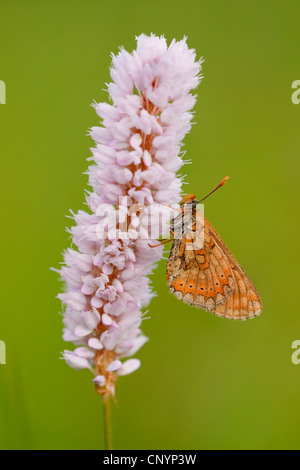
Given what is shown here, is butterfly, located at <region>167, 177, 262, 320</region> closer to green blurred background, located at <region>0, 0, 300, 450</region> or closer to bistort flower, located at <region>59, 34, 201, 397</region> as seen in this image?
bistort flower, located at <region>59, 34, 201, 397</region>

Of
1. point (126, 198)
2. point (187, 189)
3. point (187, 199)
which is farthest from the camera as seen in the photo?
point (187, 189)

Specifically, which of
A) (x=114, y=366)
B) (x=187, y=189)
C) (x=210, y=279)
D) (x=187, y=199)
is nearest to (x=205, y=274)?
(x=210, y=279)

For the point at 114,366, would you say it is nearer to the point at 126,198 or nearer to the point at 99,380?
the point at 99,380

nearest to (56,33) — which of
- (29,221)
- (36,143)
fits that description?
(36,143)

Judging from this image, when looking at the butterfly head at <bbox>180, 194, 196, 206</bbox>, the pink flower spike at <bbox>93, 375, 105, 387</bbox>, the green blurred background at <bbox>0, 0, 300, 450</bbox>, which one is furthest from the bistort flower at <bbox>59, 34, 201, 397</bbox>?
the green blurred background at <bbox>0, 0, 300, 450</bbox>
